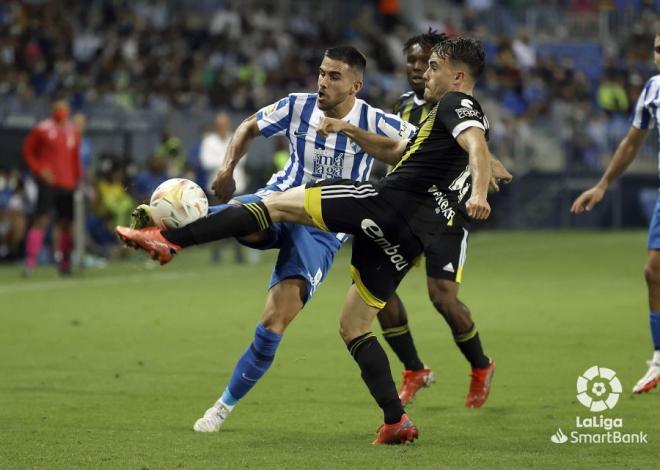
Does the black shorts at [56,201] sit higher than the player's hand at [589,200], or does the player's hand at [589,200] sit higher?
the player's hand at [589,200]

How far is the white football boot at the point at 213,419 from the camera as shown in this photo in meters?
7.68

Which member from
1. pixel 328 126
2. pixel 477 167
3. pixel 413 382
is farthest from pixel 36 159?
pixel 477 167

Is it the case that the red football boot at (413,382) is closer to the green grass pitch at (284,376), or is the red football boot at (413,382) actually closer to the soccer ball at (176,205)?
the green grass pitch at (284,376)

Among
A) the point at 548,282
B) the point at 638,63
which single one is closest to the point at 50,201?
the point at 548,282

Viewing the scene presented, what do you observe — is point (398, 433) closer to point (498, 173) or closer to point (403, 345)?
point (498, 173)

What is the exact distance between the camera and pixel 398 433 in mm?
7215

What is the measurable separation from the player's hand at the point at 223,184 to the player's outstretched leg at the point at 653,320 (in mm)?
3031

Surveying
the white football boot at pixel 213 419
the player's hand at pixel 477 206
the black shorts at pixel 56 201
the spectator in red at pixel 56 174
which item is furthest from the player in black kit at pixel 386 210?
the black shorts at pixel 56 201

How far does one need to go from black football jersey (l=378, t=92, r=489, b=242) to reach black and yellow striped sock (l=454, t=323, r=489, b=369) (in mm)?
1693

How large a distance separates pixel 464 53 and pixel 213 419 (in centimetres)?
246

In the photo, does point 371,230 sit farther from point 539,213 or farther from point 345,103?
point 539,213

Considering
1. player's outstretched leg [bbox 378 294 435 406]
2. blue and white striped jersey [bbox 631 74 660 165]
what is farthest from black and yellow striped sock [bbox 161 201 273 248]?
blue and white striped jersey [bbox 631 74 660 165]

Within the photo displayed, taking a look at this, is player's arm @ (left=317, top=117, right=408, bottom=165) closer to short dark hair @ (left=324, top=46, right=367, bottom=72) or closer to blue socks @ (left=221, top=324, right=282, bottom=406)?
short dark hair @ (left=324, top=46, right=367, bottom=72)

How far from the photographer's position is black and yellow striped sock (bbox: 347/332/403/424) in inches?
Answer: 286
